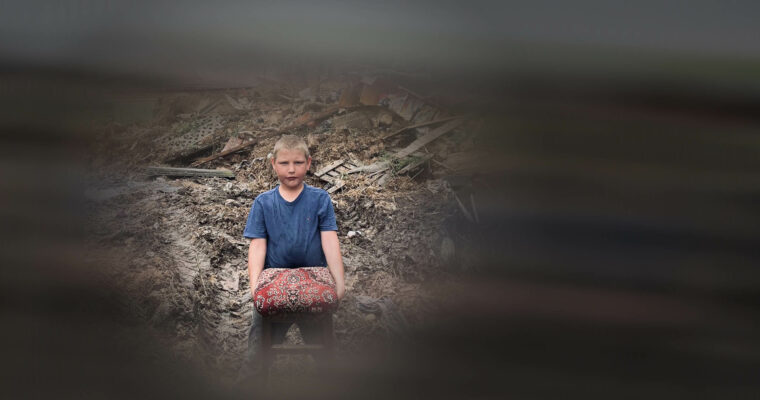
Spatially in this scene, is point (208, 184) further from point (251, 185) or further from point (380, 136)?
point (380, 136)

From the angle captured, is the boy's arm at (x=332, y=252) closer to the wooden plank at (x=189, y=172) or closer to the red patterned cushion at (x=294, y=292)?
the red patterned cushion at (x=294, y=292)

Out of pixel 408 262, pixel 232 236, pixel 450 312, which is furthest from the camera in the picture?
pixel 232 236

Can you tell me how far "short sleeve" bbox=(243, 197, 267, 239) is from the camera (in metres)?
0.84

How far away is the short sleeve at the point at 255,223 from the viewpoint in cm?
84

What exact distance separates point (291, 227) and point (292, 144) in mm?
124

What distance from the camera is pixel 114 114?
0.73 m

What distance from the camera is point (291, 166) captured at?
2.74 feet

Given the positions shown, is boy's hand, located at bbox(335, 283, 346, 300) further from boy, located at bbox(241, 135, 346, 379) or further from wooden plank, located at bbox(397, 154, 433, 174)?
wooden plank, located at bbox(397, 154, 433, 174)

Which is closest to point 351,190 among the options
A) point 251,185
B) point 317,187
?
point 317,187

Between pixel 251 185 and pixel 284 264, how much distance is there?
0.44ft

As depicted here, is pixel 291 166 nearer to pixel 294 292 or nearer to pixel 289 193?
pixel 289 193

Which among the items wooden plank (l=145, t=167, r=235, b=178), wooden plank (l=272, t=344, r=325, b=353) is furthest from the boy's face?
wooden plank (l=272, t=344, r=325, b=353)

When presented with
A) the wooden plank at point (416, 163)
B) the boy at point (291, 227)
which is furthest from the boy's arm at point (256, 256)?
the wooden plank at point (416, 163)

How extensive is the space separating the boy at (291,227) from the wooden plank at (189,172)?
→ 103 mm
